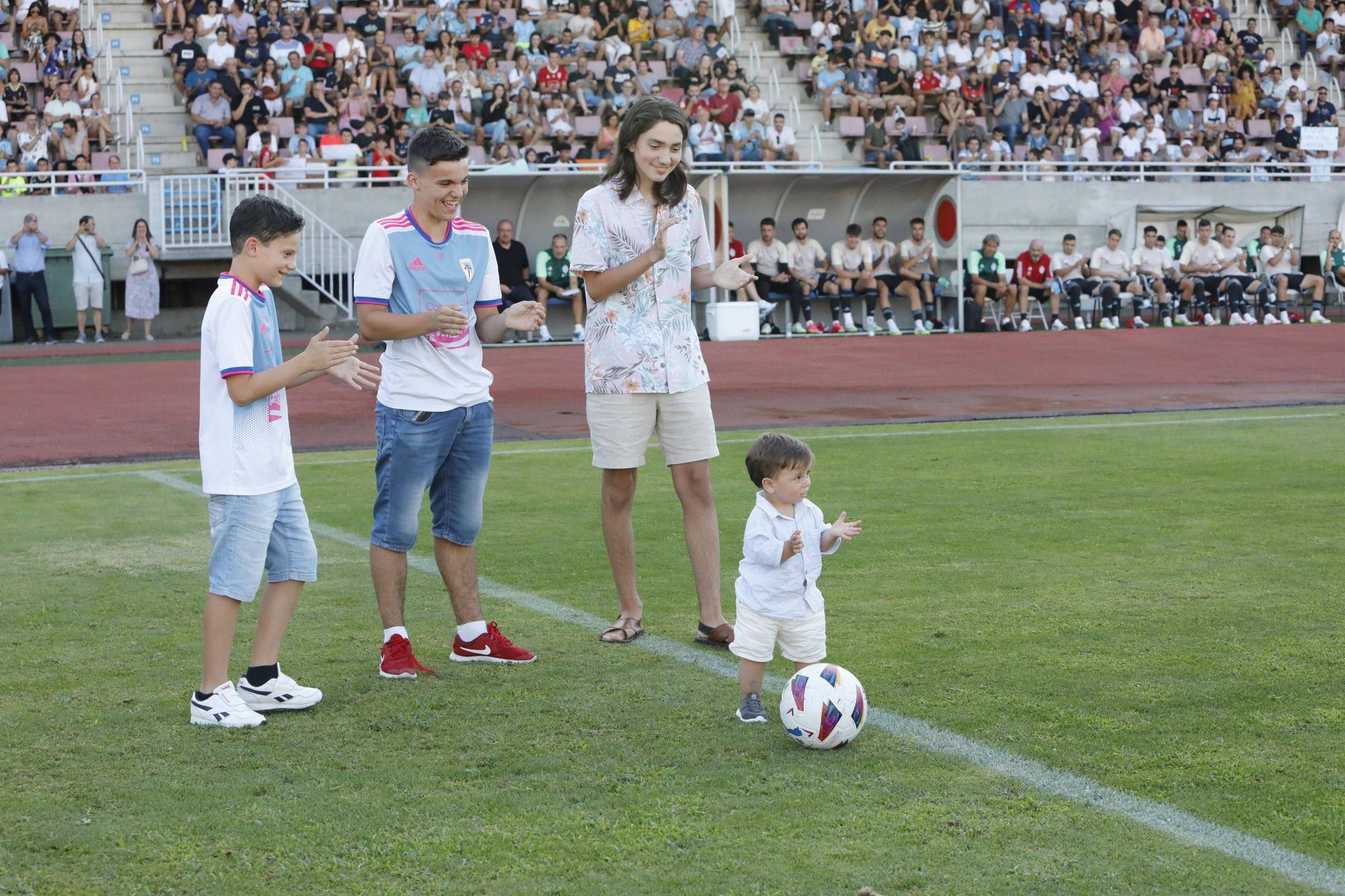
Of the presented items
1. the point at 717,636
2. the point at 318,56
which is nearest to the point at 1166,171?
the point at 318,56

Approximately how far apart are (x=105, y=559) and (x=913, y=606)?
13.3 feet

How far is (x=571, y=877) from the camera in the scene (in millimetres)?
3678

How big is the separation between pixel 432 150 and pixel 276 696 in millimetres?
1963

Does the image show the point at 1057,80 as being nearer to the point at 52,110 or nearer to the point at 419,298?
the point at 52,110

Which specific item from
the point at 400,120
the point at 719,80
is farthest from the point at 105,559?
the point at 719,80

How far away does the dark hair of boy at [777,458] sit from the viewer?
496 cm

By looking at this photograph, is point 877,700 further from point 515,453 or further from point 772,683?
point 515,453

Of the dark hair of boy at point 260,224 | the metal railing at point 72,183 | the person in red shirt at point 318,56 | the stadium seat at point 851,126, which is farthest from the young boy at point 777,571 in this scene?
the stadium seat at point 851,126

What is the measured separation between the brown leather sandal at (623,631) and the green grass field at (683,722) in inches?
4.3

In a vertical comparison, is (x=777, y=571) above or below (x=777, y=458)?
below

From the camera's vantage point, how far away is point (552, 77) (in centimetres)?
2803

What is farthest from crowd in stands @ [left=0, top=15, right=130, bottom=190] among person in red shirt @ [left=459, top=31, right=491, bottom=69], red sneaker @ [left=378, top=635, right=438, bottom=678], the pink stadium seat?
the pink stadium seat

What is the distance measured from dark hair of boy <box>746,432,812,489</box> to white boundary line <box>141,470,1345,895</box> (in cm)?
82

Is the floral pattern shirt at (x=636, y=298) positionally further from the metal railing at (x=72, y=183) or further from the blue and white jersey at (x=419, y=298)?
the metal railing at (x=72, y=183)
